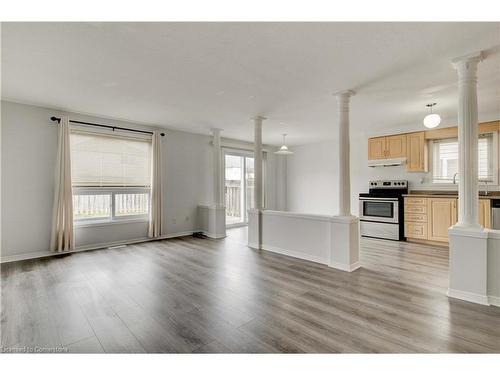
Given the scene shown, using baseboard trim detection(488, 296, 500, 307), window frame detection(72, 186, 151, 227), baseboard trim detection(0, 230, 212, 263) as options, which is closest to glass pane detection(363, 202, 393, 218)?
baseboard trim detection(488, 296, 500, 307)

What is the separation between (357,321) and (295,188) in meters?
6.39

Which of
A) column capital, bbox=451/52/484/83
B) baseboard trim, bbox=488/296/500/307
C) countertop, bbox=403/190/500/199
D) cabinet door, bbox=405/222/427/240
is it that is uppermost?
column capital, bbox=451/52/484/83

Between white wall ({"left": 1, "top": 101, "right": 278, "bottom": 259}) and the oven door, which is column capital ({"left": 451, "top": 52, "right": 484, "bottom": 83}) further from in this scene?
white wall ({"left": 1, "top": 101, "right": 278, "bottom": 259})

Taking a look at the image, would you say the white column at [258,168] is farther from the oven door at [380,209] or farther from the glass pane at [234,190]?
the oven door at [380,209]

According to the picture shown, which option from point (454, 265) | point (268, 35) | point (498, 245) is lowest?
point (454, 265)

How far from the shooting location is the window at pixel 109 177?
182 inches

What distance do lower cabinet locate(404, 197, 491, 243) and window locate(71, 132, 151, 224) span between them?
5760mm

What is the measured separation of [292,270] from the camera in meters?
3.50

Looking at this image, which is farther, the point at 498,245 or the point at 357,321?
the point at 498,245

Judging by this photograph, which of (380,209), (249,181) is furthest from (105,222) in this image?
(380,209)

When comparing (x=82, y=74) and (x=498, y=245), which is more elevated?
(x=82, y=74)

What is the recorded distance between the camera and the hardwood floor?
73.0 inches
